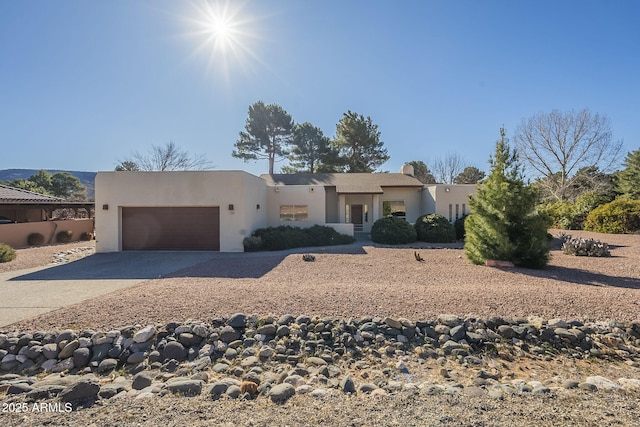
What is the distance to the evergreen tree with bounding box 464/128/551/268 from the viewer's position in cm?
971

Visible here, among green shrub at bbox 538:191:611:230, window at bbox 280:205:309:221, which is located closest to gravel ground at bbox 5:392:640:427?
window at bbox 280:205:309:221

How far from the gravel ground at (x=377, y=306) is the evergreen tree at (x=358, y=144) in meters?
21.4

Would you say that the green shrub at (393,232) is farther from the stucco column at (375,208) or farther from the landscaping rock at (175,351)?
the landscaping rock at (175,351)

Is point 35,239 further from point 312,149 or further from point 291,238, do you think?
point 312,149

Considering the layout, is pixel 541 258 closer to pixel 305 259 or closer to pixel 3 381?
pixel 305 259

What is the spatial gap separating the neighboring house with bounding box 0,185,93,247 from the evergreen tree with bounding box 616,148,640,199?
42.2m

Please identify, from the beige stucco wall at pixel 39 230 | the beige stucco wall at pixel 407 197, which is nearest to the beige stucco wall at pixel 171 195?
the beige stucco wall at pixel 39 230

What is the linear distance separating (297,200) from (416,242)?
279 inches

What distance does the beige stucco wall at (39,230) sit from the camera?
1599 cm

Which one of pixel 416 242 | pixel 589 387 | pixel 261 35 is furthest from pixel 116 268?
pixel 416 242

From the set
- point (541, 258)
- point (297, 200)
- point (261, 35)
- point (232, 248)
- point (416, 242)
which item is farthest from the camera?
point (297, 200)

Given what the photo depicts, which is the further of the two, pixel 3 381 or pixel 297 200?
pixel 297 200

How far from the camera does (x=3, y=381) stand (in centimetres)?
398

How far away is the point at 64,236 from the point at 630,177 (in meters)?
44.6
